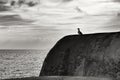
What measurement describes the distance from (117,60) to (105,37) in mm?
2029

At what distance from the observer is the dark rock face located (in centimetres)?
1258

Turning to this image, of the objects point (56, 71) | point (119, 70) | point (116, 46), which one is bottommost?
point (56, 71)

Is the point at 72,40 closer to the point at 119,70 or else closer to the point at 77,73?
the point at 77,73

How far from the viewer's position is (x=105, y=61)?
12.8m

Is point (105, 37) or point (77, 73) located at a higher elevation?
point (105, 37)

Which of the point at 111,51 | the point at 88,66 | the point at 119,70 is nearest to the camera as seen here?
the point at 119,70

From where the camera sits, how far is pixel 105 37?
1388 cm

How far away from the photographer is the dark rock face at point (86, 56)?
41.3ft

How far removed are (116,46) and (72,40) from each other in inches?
164

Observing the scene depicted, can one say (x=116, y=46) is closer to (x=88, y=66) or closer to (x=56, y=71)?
(x=88, y=66)

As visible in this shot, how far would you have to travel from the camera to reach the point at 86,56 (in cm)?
1430

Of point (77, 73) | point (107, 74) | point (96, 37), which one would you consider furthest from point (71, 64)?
point (107, 74)

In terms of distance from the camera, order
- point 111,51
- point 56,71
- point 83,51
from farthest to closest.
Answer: point 56,71 < point 83,51 < point 111,51

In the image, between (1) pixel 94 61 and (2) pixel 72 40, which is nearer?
(1) pixel 94 61
